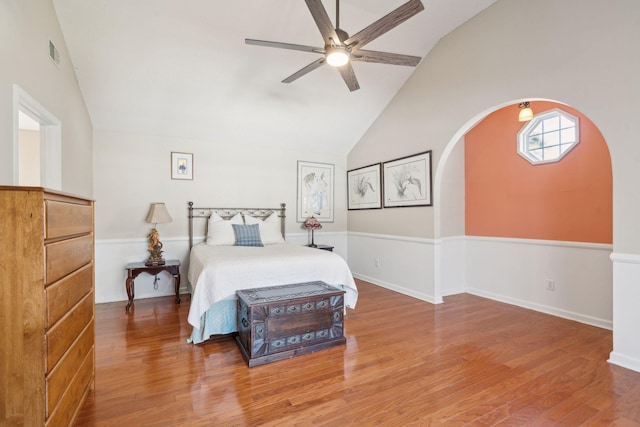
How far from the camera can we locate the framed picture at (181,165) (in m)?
4.59

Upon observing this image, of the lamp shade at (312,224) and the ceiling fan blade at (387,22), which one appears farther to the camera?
the lamp shade at (312,224)

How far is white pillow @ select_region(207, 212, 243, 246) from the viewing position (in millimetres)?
4383

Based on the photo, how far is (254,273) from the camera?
2.94m

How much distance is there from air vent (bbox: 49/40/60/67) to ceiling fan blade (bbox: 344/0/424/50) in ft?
8.39

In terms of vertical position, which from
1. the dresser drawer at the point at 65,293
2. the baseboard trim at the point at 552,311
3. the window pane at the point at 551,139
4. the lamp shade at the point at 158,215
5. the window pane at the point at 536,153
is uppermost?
the window pane at the point at 551,139

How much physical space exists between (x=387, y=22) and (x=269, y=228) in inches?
132

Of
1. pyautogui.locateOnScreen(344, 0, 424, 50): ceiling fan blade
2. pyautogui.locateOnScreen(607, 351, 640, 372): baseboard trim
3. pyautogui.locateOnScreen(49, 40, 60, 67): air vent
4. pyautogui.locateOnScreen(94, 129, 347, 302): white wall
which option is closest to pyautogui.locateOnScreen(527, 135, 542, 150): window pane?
pyautogui.locateOnScreen(607, 351, 640, 372): baseboard trim

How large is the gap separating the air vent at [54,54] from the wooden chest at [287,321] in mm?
2645

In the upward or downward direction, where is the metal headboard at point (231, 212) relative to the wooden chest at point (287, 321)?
upward

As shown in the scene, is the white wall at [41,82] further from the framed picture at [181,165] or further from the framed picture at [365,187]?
the framed picture at [365,187]

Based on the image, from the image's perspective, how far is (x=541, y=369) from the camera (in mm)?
2381

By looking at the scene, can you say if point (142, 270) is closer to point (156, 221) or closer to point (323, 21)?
point (156, 221)

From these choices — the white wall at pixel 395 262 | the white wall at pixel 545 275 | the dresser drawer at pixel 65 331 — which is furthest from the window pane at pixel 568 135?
the dresser drawer at pixel 65 331

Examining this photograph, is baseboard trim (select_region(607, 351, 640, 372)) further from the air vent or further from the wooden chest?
the air vent
